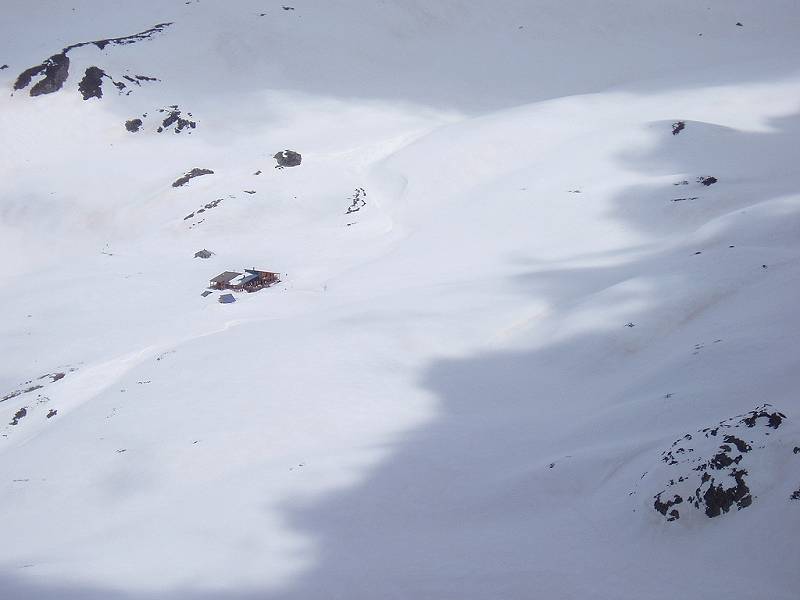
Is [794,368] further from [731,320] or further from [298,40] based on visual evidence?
[298,40]

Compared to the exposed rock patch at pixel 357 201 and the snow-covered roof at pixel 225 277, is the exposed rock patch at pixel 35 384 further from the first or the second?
the exposed rock patch at pixel 357 201

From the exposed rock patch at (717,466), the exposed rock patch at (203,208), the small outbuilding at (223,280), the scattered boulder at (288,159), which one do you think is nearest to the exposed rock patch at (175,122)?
the scattered boulder at (288,159)

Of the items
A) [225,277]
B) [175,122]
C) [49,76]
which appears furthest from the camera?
[49,76]

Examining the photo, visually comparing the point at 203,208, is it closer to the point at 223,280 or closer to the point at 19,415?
the point at 223,280

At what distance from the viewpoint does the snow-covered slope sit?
1323 centimetres

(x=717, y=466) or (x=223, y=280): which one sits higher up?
(x=223, y=280)

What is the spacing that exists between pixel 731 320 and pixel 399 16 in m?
55.7

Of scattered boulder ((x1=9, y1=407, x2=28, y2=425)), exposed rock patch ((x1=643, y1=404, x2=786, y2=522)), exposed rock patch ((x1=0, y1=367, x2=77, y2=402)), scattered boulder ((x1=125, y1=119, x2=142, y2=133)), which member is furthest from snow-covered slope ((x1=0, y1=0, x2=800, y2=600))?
scattered boulder ((x1=9, y1=407, x2=28, y2=425))

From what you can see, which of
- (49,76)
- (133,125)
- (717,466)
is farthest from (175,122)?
(717,466)

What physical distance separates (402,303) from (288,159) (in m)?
23.8

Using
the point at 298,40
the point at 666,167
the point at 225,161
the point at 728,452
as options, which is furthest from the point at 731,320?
the point at 298,40

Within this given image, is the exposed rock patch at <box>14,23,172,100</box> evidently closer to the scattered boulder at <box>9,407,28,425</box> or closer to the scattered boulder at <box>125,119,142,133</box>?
the scattered boulder at <box>125,119,142,133</box>

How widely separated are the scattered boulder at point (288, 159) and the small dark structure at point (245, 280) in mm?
14187

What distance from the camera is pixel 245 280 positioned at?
35656mm
